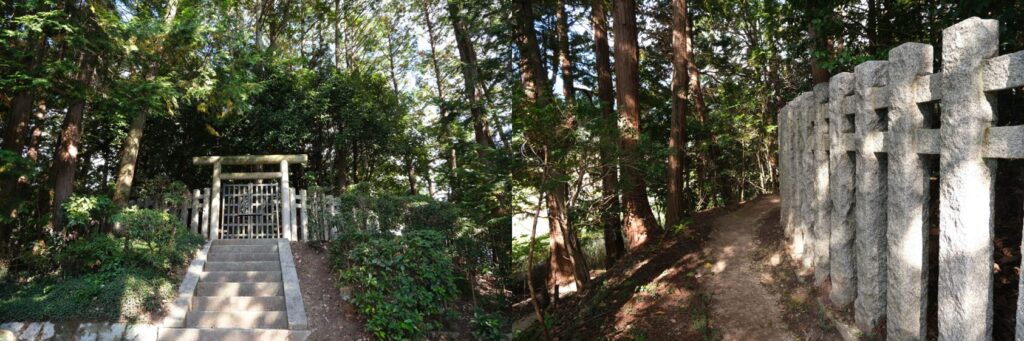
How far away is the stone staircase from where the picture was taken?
7.48m

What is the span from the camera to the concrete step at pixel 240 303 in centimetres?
805

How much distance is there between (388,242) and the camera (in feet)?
26.6

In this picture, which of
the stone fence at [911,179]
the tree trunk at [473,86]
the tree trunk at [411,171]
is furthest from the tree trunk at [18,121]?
the stone fence at [911,179]

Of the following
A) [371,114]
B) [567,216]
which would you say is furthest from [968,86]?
[371,114]

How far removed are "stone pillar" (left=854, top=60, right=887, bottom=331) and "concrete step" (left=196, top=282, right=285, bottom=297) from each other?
6.87 metres

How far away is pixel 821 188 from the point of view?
6223 millimetres

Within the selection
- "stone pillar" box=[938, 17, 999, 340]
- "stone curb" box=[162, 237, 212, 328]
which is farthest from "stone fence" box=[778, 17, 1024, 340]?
"stone curb" box=[162, 237, 212, 328]

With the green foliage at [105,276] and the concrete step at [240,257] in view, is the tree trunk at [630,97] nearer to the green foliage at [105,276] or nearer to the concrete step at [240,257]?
the concrete step at [240,257]

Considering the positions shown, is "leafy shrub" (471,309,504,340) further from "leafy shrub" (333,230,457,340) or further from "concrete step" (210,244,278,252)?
"concrete step" (210,244,278,252)

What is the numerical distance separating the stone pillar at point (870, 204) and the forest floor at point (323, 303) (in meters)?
5.17

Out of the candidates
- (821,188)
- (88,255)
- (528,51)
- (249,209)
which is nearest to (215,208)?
(249,209)

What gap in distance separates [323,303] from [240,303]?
1.12m

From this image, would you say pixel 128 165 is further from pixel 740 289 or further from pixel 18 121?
pixel 740 289

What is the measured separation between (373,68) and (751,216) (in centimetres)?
1336
